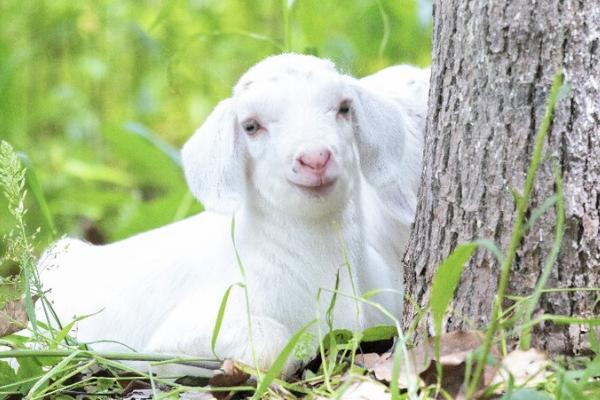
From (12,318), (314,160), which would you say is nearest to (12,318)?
(12,318)

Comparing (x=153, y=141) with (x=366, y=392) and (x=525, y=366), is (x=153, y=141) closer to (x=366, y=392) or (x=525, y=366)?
(x=366, y=392)

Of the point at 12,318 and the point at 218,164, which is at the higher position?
the point at 218,164

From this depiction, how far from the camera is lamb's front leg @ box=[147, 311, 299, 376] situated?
2.58 m

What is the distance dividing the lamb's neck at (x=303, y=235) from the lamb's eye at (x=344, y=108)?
0.26 m

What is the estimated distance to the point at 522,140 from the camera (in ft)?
7.43

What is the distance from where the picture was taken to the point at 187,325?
278cm

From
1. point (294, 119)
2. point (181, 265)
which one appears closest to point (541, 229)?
point (294, 119)

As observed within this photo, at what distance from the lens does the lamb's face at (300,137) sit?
99.6 inches

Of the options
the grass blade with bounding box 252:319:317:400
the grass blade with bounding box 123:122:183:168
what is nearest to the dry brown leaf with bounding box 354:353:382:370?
the grass blade with bounding box 252:319:317:400

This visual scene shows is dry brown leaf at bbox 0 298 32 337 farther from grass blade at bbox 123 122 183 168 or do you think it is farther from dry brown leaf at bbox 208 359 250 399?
grass blade at bbox 123 122 183 168

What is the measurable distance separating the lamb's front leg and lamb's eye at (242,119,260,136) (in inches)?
18.3

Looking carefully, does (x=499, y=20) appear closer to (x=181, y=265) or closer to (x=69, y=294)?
(x=181, y=265)

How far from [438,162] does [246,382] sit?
0.67m

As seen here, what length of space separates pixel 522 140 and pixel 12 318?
4.36 feet
